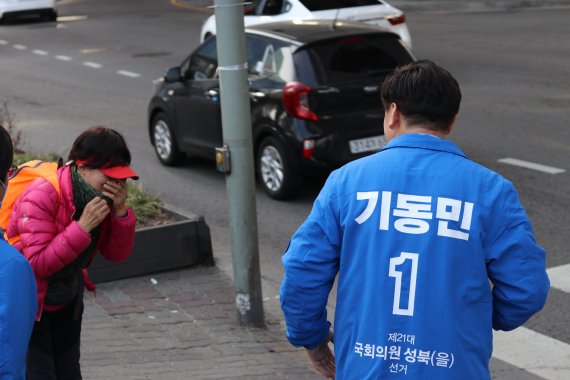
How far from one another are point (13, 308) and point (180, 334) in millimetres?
4070

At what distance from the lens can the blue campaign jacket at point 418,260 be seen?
311cm

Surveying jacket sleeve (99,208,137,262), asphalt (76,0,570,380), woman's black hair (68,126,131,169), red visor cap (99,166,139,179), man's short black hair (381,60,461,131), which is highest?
man's short black hair (381,60,461,131)

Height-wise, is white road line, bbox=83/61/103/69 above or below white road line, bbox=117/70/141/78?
below

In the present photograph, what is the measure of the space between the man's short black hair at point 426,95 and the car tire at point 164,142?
29.9ft

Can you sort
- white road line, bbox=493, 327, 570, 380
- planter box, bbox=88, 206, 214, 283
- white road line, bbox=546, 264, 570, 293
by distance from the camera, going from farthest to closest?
planter box, bbox=88, 206, 214, 283
white road line, bbox=546, 264, 570, 293
white road line, bbox=493, 327, 570, 380

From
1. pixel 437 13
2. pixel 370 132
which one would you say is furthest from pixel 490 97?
pixel 437 13

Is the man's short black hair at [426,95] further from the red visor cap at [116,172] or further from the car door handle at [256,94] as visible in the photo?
the car door handle at [256,94]

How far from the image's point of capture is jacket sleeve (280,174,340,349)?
Result: 3.21 metres

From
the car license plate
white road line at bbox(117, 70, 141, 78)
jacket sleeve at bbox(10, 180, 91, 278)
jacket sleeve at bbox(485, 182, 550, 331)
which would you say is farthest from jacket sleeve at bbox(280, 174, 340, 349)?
white road line at bbox(117, 70, 141, 78)

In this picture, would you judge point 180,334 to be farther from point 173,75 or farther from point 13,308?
point 173,75

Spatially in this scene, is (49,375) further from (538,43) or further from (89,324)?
(538,43)

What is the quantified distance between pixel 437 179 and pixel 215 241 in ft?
20.6

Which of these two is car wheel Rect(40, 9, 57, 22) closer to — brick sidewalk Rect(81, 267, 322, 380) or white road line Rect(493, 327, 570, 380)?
brick sidewalk Rect(81, 267, 322, 380)

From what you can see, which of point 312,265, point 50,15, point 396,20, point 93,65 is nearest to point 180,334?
point 312,265
